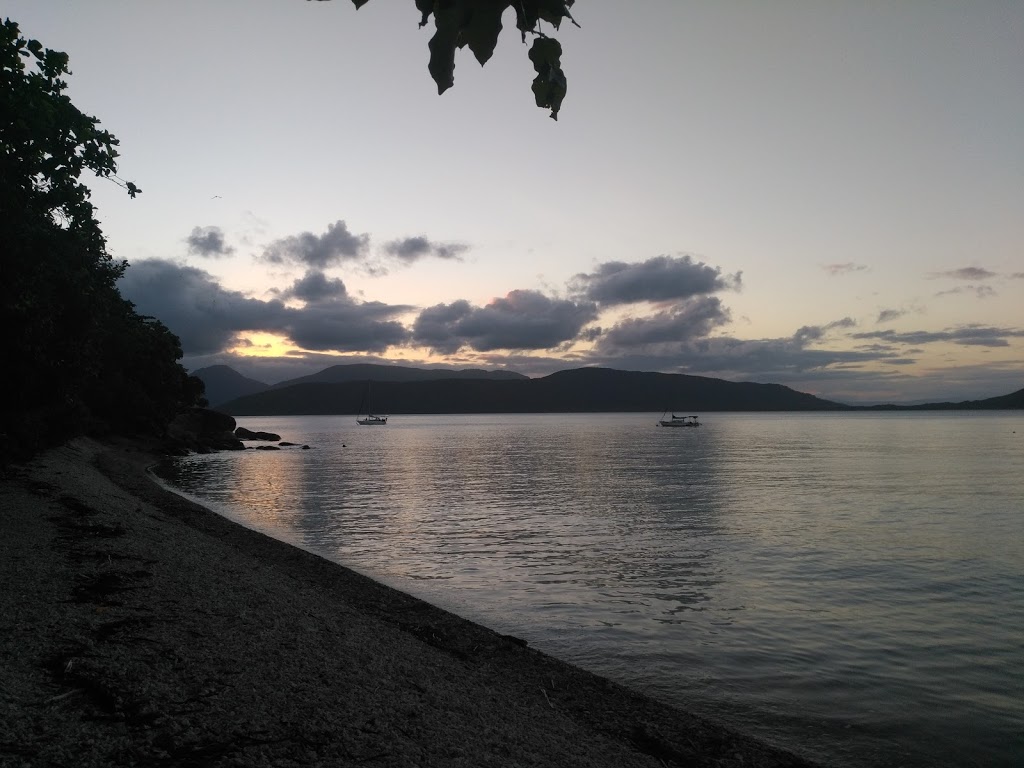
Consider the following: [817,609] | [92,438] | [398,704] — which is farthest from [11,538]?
[92,438]

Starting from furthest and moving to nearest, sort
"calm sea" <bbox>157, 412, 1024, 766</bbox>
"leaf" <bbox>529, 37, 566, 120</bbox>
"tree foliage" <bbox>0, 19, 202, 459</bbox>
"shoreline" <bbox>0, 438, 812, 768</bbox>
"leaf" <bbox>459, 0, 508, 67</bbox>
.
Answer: "tree foliage" <bbox>0, 19, 202, 459</bbox> < "calm sea" <bbox>157, 412, 1024, 766</bbox> < "shoreline" <bbox>0, 438, 812, 768</bbox> < "leaf" <bbox>529, 37, 566, 120</bbox> < "leaf" <bbox>459, 0, 508, 67</bbox>

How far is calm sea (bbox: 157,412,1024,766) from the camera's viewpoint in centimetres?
1102

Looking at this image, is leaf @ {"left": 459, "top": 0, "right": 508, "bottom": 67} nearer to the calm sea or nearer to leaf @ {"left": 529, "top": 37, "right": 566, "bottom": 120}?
leaf @ {"left": 529, "top": 37, "right": 566, "bottom": 120}

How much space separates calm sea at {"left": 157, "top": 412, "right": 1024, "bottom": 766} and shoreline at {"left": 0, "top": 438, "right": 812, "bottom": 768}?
2010 millimetres

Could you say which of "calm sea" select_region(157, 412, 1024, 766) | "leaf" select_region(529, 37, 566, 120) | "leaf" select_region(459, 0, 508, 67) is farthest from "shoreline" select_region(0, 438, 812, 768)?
"leaf" select_region(459, 0, 508, 67)

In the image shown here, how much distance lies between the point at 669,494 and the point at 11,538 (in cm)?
3691

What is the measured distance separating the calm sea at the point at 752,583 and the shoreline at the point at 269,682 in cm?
201

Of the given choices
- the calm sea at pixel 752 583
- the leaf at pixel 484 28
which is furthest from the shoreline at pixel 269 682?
the leaf at pixel 484 28

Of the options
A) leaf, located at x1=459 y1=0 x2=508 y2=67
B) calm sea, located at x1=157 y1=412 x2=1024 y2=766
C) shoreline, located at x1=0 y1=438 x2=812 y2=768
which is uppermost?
leaf, located at x1=459 y1=0 x2=508 y2=67

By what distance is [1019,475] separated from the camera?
56.1m

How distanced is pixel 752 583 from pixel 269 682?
1568 cm

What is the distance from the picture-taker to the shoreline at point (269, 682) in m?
6.56

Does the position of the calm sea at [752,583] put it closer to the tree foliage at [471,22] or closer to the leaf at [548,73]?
the leaf at [548,73]

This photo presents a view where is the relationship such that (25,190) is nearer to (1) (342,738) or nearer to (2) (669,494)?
(1) (342,738)
